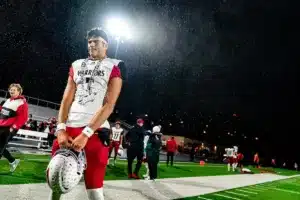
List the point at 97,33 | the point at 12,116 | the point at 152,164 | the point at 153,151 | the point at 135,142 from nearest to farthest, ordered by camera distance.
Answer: the point at 97,33 → the point at 12,116 → the point at 152,164 → the point at 135,142 → the point at 153,151

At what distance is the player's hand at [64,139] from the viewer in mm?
2688

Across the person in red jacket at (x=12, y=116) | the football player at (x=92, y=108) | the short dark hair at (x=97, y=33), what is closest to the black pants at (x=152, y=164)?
the person in red jacket at (x=12, y=116)

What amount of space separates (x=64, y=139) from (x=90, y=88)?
Result: 1.83ft

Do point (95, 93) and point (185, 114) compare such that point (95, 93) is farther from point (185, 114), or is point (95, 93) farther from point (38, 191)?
point (185, 114)

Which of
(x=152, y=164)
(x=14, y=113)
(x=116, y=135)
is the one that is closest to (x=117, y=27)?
(x=116, y=135)

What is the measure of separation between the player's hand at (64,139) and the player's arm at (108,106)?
0.22 metres

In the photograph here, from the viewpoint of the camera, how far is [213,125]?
294 ft

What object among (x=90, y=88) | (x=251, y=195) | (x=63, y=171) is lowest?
(x=251, y=195)

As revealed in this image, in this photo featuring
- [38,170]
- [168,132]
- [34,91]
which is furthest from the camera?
[168,132]

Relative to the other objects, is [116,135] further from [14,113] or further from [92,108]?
[92,108]

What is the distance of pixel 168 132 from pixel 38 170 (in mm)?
64567

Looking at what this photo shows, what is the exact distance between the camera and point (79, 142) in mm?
2629

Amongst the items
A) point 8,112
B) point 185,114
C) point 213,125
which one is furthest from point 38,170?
point 213,125

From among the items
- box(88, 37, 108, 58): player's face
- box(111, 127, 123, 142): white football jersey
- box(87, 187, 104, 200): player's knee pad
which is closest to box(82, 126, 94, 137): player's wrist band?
box(87, 187, 104, 200): player's knee pad
